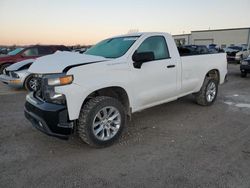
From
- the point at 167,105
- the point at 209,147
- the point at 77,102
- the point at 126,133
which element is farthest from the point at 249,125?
the point at 77,102

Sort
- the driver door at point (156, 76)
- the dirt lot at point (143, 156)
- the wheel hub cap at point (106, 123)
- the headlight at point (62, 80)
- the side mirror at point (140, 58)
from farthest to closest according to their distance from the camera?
the driver door at point (156, 76) < the side mirror at point (140, 58) < the wheel hub cap at point (106, 123) < the headlight at point (62, 80) < the dirt lot at point (143, 156)

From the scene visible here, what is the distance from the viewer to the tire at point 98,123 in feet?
11.5

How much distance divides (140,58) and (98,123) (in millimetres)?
1324

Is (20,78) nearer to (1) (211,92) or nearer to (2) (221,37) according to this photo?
(1) (211,92)

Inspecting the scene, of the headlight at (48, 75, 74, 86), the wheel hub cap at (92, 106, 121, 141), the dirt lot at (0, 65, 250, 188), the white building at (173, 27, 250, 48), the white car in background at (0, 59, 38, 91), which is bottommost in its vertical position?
the dirt lot at (0, 65, 250, 188)

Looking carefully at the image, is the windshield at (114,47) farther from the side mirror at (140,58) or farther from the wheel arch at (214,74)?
the wheel arch at (214,74)

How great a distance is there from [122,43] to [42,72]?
5.65ft

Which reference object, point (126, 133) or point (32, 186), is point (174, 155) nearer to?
point (126, 133)

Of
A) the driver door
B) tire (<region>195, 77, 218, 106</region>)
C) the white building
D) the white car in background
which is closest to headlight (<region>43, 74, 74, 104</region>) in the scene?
the driver door

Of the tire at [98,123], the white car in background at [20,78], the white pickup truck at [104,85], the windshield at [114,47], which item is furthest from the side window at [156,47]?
the white car in background at [20,78]

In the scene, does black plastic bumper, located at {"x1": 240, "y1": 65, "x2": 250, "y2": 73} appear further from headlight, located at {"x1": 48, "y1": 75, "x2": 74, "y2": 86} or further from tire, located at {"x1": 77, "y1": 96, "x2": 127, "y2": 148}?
headlight, located at {"x1": 48, "y1": 75, "x2": 74, "y2": 86}

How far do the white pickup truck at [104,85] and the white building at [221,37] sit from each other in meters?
37.6

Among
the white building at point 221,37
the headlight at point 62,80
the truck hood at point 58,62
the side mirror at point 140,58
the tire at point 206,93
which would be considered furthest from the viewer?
the white building at point 221,37

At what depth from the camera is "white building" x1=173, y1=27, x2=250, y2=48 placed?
137ft
